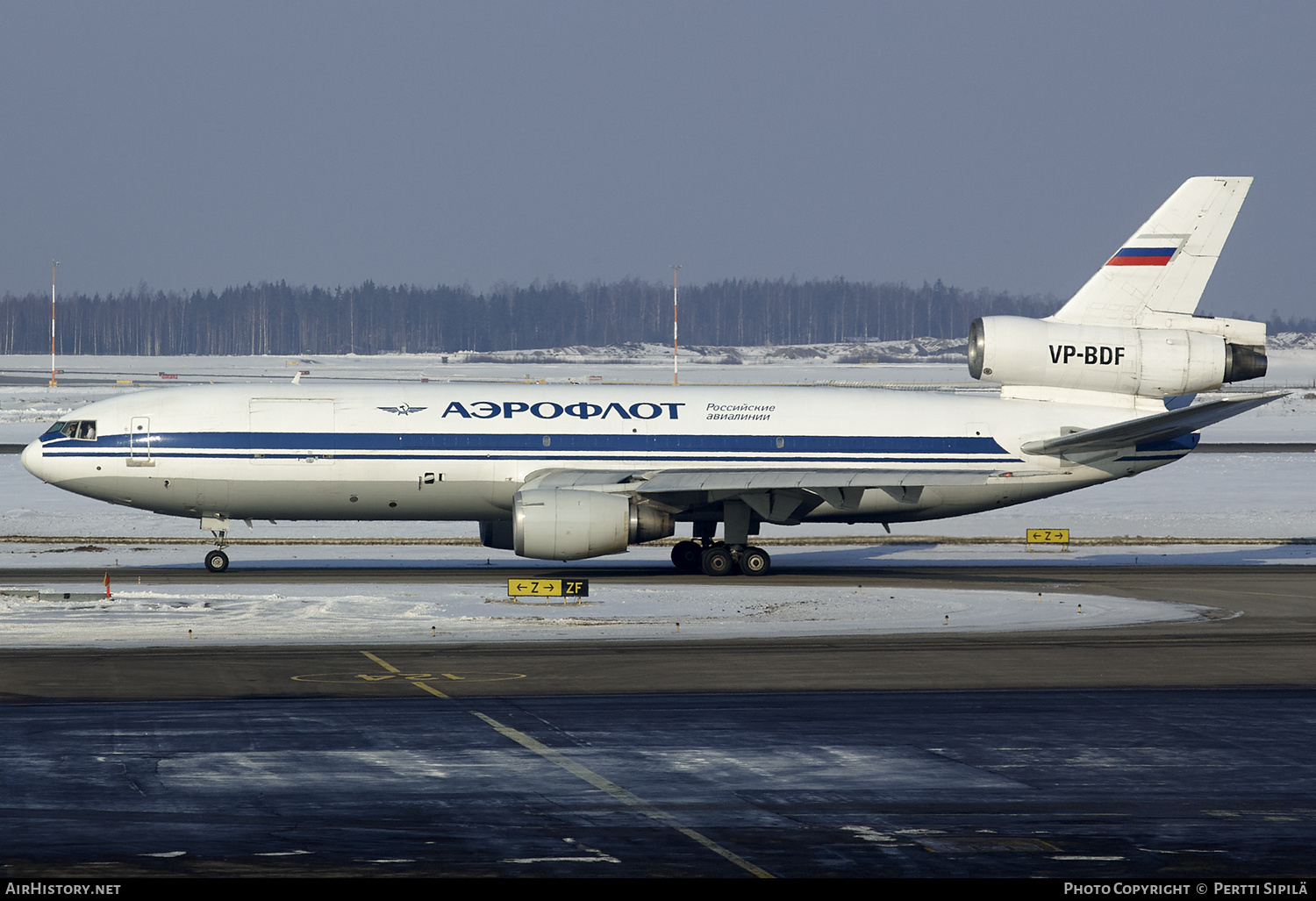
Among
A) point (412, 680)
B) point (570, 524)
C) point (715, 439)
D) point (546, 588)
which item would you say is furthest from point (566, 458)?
point (412, 680)

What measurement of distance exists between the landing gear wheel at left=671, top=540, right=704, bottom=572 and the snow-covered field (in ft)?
8.94

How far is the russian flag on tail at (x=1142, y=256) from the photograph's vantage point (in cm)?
3712

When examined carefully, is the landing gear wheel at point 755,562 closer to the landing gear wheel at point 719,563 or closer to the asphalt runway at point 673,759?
the landing gear wheel at point 719,563

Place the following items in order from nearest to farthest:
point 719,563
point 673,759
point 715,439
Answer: point 673,759 < point 719,563 < point 715,439

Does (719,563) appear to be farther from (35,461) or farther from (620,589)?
(35,461)

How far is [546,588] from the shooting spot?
99.1 ft

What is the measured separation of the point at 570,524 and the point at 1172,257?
17467 mm

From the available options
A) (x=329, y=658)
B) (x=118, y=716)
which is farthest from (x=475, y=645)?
(x=118, y=716)

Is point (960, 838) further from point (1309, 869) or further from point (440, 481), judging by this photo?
point (440, 481)

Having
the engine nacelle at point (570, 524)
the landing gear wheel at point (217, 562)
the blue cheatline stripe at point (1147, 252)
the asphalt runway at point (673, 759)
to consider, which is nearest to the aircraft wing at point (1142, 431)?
the blue cheatline stripe at point (1147, 252)

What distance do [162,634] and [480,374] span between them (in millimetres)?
130745

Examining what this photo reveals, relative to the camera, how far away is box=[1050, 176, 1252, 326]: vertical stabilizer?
37.0 meters

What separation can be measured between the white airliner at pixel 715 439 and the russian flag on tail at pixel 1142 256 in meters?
0.05

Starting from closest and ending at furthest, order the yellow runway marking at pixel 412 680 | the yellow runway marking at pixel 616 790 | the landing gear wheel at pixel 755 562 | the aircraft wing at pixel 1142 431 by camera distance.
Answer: the yellow runway marking at pixel 616 790
the yellow runway marking at pixel 412 680
the aircraft wing at pixel 1142 431
the landing gear wheel at pixel 755 562
